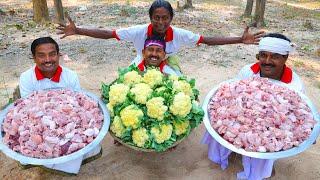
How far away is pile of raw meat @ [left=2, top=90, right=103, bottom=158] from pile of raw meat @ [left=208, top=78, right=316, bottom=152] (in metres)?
1.16

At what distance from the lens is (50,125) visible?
9.64 feet

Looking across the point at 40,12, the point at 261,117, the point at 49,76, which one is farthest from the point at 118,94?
the point at 40,12

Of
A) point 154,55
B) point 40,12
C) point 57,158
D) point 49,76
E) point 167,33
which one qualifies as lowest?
point 57,158

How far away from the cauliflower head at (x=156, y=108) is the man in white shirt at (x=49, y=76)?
2.60ft

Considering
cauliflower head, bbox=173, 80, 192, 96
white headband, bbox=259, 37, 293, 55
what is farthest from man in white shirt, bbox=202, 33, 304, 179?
cauliflower head, bbox=173, 80, 192, 96

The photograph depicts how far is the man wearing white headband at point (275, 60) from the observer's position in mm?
3613

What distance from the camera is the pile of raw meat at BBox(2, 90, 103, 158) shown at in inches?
113

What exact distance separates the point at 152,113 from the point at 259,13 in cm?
689

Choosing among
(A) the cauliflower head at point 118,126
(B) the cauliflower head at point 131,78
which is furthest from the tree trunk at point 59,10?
(A) the cauliflower head at point 118,126

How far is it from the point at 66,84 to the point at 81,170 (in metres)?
0.91

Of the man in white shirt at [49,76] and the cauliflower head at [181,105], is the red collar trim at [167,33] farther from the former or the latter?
the cauliflower head at [181,105]

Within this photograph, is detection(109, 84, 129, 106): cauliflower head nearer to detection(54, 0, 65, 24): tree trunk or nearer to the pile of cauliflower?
the pile of cauliflower

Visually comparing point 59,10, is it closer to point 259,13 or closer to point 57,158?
point 259,13

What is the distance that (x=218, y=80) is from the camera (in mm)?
5773
